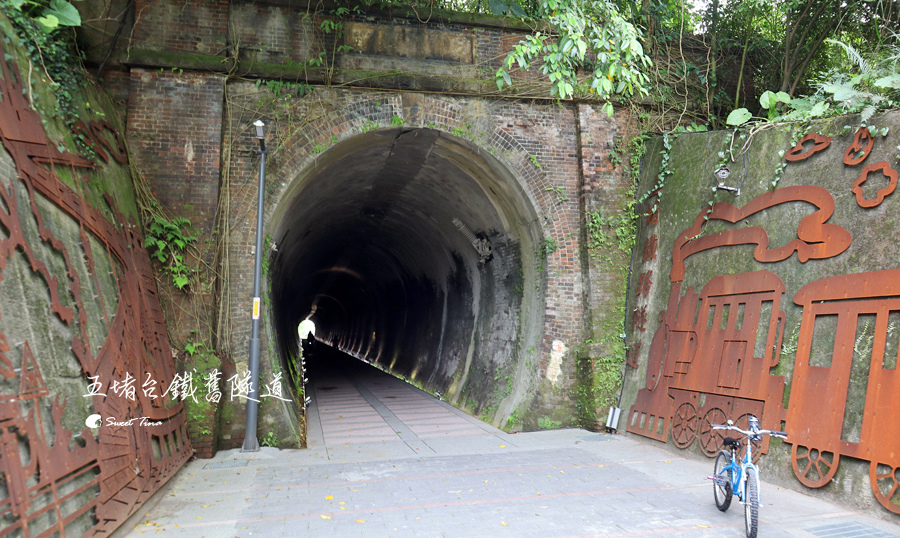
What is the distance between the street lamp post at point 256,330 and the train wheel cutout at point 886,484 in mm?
7316

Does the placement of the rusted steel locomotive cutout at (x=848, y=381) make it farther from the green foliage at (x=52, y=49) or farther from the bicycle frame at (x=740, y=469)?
the green foliage at (x=52, y=49)

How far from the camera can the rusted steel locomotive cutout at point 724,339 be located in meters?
7.21

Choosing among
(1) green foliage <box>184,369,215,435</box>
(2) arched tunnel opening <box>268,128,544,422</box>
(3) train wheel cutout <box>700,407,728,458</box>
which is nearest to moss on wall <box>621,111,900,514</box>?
(3) train wheel cutout <box>700,407,728,458</box>

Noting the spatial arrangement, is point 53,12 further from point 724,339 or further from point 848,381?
point 848,381

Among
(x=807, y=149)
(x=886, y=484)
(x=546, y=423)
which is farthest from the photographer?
(x=546, y=423)

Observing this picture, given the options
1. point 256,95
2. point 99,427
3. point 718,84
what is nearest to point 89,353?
point 99,427

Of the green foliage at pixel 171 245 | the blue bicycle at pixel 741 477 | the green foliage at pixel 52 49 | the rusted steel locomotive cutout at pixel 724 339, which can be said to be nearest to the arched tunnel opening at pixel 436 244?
the green foliage at pixel 171 245

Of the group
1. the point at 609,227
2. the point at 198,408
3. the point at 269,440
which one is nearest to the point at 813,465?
the point at 609,227

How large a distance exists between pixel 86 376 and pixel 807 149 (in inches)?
331

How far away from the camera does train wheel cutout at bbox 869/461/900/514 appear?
18.3 ft

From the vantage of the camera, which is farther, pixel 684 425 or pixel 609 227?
pixel 609 227

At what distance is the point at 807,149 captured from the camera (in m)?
7.45

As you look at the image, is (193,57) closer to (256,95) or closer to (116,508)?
(256,95)

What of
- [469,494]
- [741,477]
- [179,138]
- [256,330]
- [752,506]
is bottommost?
[469,494]
